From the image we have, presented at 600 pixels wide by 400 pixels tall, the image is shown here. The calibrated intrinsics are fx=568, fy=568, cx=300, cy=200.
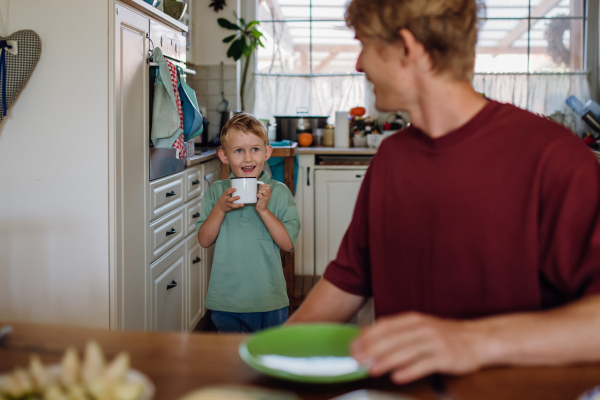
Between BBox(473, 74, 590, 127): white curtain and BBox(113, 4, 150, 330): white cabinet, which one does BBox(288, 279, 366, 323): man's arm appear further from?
BBox(473, 74, 590, 127): white curtain

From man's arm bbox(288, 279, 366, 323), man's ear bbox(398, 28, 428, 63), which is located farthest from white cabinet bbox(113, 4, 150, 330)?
man's ear bbox(398, 28, 428, 63)

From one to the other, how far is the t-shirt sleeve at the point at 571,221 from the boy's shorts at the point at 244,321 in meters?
1.18

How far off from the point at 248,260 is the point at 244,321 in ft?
0.69

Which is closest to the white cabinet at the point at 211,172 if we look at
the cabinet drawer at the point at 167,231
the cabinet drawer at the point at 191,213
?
the cabinet drawer at the point at 191,213

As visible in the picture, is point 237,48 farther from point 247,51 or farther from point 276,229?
point 276,229

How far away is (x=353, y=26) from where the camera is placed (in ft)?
3.25

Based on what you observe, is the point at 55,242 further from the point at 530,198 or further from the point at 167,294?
the point at 530,198

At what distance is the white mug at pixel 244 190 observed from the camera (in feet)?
5.85

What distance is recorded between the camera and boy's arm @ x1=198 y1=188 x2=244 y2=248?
1.79 metres

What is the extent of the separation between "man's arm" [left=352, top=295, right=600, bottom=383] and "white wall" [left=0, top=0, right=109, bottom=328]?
148cm

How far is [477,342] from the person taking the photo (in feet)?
2.24

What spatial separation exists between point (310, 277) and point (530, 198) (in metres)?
3.20

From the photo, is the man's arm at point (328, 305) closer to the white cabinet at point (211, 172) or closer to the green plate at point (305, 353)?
the green plate at point (305, 353)

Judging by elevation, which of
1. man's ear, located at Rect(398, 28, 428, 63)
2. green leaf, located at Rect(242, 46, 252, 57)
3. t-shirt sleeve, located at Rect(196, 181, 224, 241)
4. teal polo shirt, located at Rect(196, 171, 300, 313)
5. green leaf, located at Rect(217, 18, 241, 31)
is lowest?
teal polo shirt, located at Rect(196, 171, 300, 313)
